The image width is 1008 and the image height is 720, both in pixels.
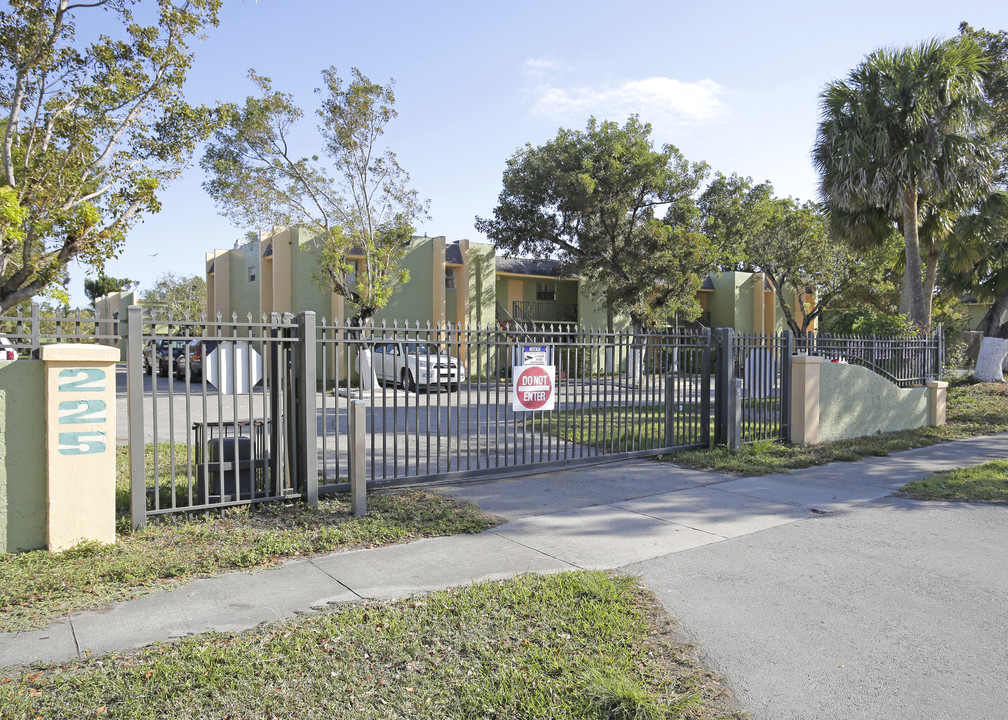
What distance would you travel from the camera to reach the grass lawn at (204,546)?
4727mm

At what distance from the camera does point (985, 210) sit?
2055cm

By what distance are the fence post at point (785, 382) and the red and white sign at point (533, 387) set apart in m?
4.69

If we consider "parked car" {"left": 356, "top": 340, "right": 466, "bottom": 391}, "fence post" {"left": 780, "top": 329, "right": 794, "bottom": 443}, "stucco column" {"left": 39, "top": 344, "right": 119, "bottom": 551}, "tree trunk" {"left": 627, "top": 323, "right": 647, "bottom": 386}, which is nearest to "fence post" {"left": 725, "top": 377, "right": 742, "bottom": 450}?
"fence post" {"left": 780, "top": 329, "right": 794, "bottom": 443}

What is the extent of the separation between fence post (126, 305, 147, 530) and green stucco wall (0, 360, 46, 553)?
63 centimetres

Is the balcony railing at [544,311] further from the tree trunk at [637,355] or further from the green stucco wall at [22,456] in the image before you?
the green stucco wall at [22,456]

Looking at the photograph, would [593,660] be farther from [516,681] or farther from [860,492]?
[860,492]

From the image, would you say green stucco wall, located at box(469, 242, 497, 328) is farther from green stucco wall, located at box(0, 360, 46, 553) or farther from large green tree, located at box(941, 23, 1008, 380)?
green stucco wall, located at box(0, 360, 46, 553)

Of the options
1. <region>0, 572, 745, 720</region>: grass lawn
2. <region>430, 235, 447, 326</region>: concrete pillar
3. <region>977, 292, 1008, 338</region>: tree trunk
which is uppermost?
<region>430, 235, 447, 326</region>: concrete pillar

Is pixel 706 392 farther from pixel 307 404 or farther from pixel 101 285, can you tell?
pixel 101 285

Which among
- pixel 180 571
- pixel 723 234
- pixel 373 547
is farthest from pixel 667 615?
pixel 723 234

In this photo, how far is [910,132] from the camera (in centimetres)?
1648

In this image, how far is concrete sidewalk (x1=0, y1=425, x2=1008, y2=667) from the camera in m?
4.36

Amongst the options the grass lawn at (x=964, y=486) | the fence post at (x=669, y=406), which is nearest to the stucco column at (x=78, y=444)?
the fence post at (x=669, y=406)

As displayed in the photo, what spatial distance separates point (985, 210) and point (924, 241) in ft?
10.7
